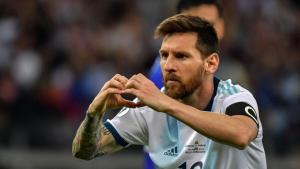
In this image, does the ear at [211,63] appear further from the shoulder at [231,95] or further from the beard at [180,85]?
the shoulder at [231,95]

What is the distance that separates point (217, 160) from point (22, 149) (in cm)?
492

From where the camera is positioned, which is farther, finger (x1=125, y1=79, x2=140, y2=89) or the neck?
the neck

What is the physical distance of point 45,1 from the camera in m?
11.8

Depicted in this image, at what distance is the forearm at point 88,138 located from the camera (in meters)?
5.19

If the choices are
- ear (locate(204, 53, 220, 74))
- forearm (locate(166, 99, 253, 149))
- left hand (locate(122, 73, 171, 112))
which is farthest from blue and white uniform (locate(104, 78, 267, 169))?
left hand (locate(122, 73, 171, 112))

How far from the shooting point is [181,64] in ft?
16.4

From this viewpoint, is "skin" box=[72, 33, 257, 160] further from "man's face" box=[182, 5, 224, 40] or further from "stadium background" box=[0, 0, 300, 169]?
"stadium background" box=[0, 0, 300, 169]

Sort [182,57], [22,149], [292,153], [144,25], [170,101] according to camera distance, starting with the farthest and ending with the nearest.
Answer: [144,25] → [292,153] → [22,149] → [182,57] → [170,101]

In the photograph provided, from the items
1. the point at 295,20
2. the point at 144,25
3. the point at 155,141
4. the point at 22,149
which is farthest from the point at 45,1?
the point at 155,141

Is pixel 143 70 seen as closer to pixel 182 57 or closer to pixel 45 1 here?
pixel 45 1

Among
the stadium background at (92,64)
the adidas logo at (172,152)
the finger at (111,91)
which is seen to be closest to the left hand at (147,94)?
the finger at (111,91)

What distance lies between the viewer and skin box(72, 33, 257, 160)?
466cm

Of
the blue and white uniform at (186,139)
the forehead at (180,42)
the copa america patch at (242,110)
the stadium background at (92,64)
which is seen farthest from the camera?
the stadium background at (92,64)

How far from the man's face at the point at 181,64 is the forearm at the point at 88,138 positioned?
0.48 m
